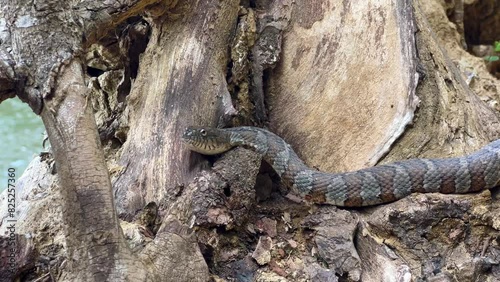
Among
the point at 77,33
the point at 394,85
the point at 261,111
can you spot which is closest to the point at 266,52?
the point at 261,111

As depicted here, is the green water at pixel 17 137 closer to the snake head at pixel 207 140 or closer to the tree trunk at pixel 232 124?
the tree trunk at pixel 232 124

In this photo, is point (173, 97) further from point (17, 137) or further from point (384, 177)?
point (17, 137)

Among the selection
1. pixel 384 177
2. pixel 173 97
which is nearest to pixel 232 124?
pixel 173 97

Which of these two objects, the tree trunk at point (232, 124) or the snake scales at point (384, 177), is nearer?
the tree trunk at point (232, 124)

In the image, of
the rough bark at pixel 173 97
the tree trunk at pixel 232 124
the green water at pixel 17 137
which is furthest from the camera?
the green water at pixel 17 137

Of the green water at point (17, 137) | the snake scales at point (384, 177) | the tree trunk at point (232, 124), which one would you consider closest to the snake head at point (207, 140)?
the snake scales at point (384, 177)

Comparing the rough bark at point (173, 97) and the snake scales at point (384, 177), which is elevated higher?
the rough bark at point (173, 97)
